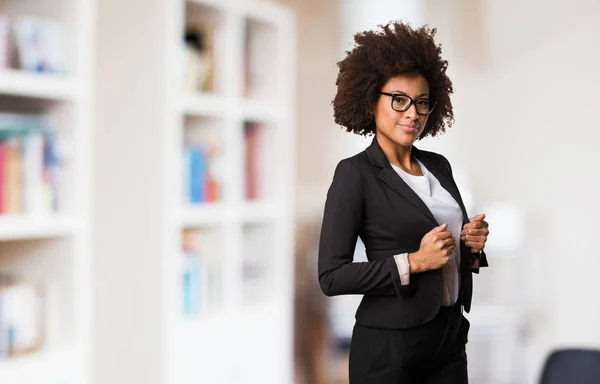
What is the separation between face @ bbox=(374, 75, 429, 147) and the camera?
26cm

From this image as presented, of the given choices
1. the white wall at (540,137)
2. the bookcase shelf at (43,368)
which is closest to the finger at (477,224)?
the bookcase shelf at (43,368)

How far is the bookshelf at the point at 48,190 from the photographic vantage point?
6.24 feet

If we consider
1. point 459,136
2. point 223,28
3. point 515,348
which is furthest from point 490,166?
point 223,28

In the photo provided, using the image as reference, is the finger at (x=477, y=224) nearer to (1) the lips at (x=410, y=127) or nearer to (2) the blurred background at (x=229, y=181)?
(1) the lips at (x=410, y=127)

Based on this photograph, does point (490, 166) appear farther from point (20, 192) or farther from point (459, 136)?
point (20, 192)

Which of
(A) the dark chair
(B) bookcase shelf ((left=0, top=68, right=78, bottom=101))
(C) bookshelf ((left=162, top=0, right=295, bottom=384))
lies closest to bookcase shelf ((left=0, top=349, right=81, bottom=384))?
(C) bookshelf ((left=162, top=0, right=295, bottom=384))

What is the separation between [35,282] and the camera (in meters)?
2.06

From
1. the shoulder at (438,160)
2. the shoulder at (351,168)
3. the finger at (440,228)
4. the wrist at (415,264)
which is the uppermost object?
the shoulder at (438,160)

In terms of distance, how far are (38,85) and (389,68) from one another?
5.81ft

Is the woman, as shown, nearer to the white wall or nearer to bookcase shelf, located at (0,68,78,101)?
bookcase shelf, located at (0,68,78,101)

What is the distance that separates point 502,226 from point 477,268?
3.73m

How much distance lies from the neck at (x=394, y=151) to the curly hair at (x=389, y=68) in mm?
10

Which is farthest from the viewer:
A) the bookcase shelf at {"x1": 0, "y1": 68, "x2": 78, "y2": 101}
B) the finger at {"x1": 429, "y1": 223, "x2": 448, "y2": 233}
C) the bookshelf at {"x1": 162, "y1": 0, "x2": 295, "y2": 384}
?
the bookshelf at {"x1": 162, "y1": 0, "x2": 295, "y2": 384}

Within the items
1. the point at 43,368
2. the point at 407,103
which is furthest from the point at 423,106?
the point at 43,368
